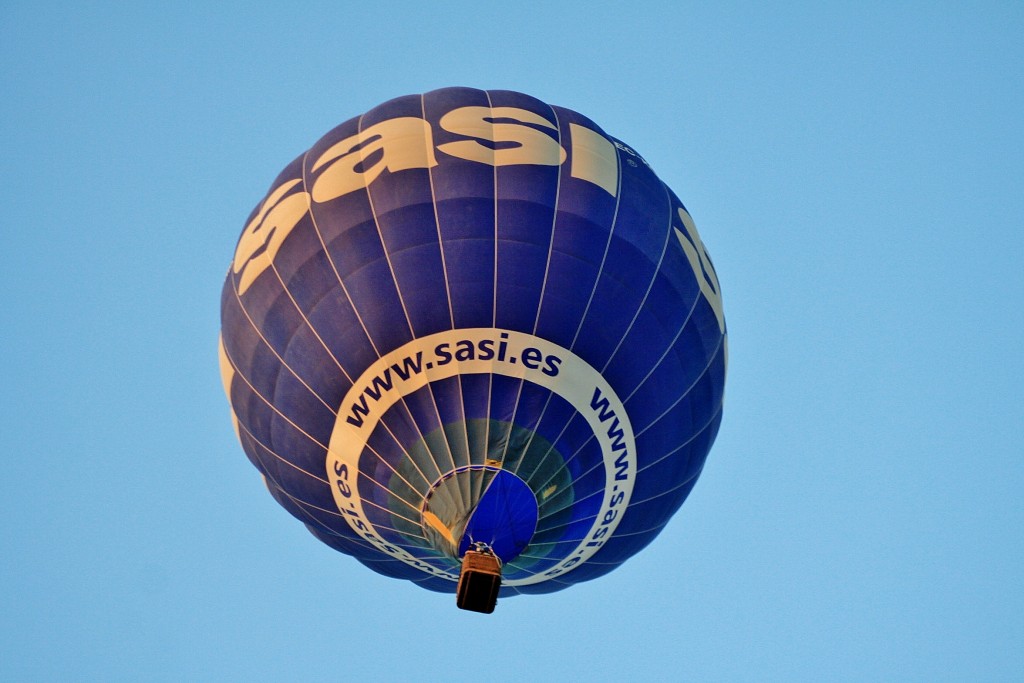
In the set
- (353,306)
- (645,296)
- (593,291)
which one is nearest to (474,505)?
(353,306)

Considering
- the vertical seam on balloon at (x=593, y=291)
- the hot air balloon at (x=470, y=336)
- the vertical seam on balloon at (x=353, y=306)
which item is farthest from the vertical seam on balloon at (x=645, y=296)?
the vertical seam on balloon at (x=353, y=306)

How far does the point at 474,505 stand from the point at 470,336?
1.64m

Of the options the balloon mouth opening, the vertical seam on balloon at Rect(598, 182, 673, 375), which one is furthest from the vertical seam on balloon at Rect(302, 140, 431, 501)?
the vertical seam on balloon at Rect(598, 182, 673, 375)

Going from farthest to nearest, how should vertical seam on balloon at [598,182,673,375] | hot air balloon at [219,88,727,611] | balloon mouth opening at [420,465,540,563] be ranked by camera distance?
vertical seam on balloon at [598,182,673,375] < balloon mouth opening at [420,465,540,563] < hot air balloon at [219,88,727,611]

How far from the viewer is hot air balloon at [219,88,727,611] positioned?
12.8 m

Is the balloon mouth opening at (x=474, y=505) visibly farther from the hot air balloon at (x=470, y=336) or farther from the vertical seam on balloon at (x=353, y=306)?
the vertical seam on balloon at (x=353, y=306)

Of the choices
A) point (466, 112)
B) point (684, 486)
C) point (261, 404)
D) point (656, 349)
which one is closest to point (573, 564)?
point (684, 486)

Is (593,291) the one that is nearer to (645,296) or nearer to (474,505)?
(645,296)

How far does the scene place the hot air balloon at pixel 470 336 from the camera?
12766 mm

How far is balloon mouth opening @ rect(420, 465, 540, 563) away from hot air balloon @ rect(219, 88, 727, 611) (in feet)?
0.06

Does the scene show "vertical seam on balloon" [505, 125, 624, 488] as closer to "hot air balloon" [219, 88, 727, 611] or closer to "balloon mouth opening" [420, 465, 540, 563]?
"hot air balloon" [219, 88, 727, 611]

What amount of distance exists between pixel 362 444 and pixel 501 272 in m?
2.17

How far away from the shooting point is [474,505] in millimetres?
12867

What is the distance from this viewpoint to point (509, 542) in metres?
13.1
